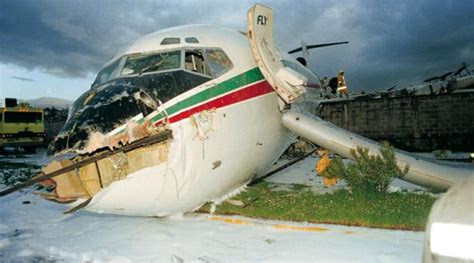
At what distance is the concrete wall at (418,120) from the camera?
65.0ft

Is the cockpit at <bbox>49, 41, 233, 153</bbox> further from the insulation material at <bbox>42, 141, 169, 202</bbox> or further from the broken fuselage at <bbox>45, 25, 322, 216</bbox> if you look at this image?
the insulation material at <bbox>42, 141, 169, 202</bbox>

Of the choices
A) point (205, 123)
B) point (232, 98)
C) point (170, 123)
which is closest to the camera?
point (170, 123)

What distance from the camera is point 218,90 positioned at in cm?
670

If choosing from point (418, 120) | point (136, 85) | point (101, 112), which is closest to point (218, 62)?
point (136, 85)

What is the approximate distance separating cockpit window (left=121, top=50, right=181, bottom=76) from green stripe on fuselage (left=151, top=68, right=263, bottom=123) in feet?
2.67

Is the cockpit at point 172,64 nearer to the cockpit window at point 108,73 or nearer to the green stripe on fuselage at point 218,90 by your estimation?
the cockpit window at point 108,73

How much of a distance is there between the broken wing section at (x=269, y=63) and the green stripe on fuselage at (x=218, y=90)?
26 cm

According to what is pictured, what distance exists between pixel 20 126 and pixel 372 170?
96.2ft

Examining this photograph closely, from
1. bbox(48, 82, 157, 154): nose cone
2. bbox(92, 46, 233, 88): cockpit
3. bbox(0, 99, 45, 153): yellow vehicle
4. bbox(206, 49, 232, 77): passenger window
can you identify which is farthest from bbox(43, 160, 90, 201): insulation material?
bbox(0, 99, 45, 153): yellow vehicle

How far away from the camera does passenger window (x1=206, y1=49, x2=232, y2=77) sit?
23.1ft

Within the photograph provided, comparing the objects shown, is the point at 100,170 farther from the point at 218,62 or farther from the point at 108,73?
the point at 218,62

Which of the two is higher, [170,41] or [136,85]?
[170,41]

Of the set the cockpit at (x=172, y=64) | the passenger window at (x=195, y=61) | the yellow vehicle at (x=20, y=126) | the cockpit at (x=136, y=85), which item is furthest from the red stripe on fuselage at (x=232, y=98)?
the yellow vehicle at (x=20, y=126)

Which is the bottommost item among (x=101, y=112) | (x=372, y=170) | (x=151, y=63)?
(x=372, y=170)
